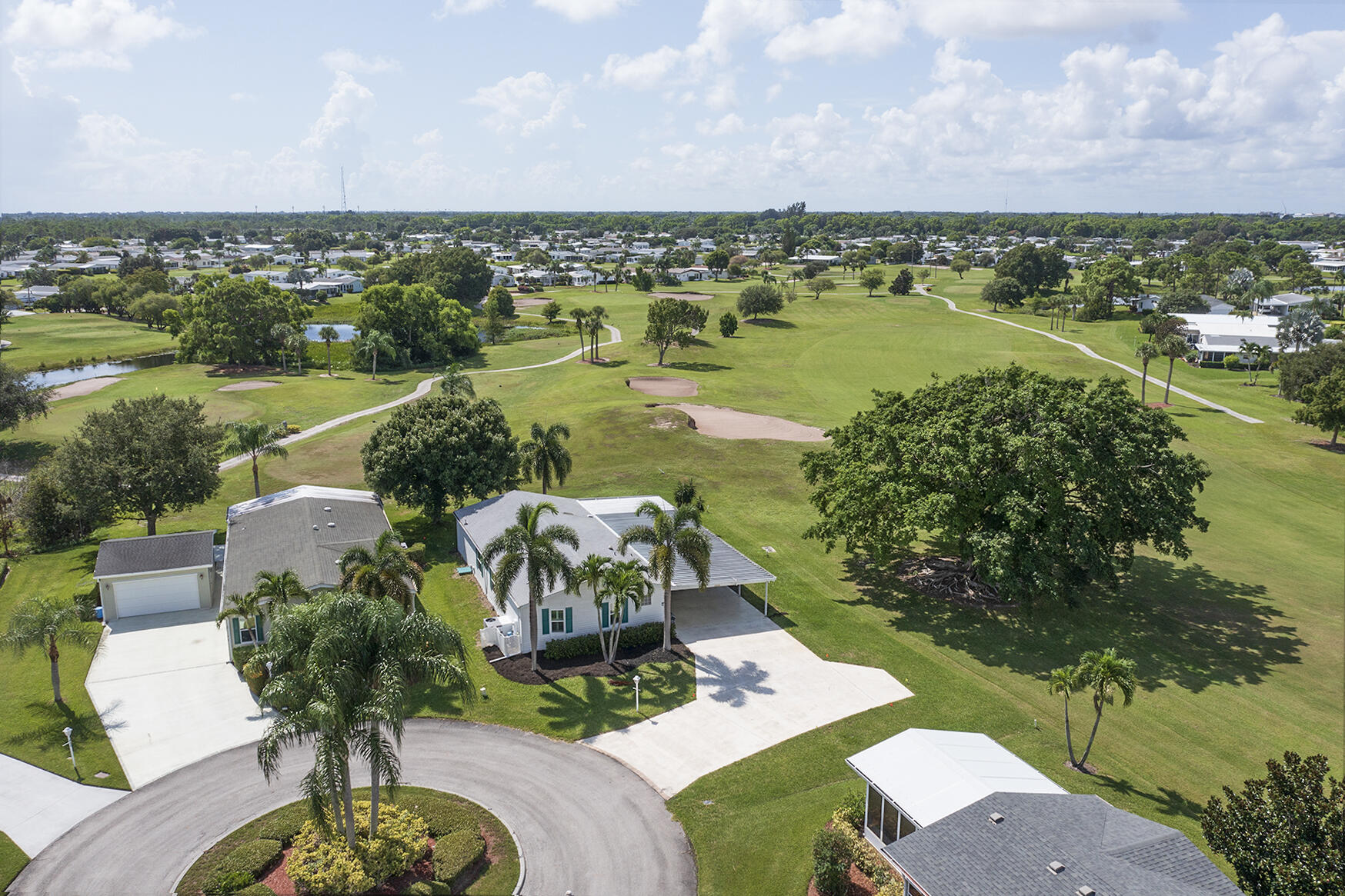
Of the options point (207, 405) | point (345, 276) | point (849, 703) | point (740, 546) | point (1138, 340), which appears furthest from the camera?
point (345, 276)

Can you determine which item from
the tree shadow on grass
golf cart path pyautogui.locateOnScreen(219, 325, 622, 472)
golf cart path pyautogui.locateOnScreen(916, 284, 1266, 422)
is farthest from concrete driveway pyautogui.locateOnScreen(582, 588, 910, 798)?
golf cart path pyautogui.locateOnScreen(916, 284, 1266, 422)

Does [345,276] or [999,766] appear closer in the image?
[999,766]

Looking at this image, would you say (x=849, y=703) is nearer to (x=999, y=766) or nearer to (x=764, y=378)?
(x=999, y=766)

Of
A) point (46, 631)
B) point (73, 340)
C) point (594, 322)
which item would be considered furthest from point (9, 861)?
point (73, 340)

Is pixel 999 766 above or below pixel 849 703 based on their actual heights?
above

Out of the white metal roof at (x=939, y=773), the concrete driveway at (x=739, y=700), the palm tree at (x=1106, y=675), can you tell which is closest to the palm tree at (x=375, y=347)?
the concrete driveway at (x=739, y=700)

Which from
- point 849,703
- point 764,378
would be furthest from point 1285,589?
point 764,378
